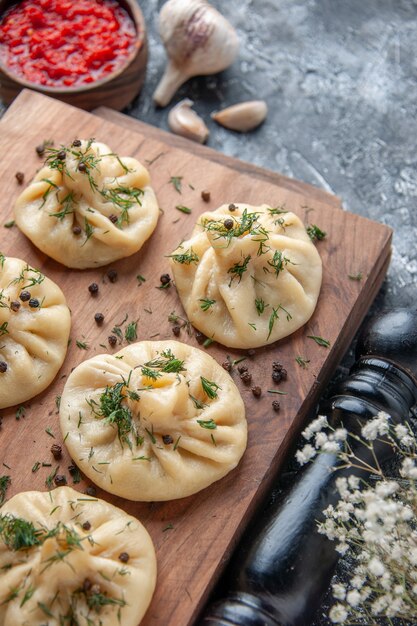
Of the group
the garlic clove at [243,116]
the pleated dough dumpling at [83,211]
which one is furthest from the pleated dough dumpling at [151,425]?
the garlic clove at [243,116]

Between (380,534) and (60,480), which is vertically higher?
(380,534)

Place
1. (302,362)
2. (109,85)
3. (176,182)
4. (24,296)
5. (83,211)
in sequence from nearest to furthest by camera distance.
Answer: (24,296)
(302,362)
(83,211)
(176,182)
(109,85)

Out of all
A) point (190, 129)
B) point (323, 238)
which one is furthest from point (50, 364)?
point (190, 129)

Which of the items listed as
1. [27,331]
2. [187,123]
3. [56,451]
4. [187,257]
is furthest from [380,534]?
[187,123]

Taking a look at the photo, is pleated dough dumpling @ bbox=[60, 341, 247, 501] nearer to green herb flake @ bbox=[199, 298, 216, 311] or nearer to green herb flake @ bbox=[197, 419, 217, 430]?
green herb flake @ bbox=[197, 419, 217, 430]

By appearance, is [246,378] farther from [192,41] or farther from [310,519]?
[192,41]

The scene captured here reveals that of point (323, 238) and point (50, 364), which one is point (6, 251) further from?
point (323, 238)
